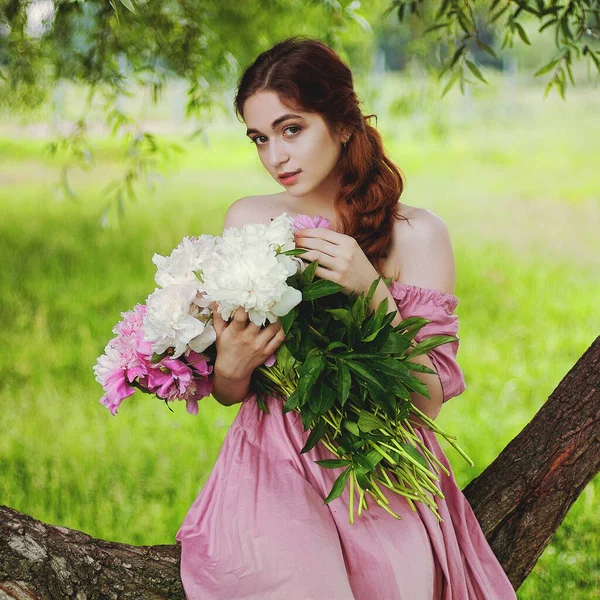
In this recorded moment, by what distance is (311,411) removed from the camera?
6.74 feet

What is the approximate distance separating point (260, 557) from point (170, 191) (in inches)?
415

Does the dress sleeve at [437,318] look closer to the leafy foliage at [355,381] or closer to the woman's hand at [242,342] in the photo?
the leafy foliage at [355,381]

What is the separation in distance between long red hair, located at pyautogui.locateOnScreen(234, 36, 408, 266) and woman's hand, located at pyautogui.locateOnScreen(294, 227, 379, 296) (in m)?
0.40

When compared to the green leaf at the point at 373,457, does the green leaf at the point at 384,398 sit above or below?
above

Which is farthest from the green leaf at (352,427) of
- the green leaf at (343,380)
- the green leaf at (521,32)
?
the green leaf at (521,32)

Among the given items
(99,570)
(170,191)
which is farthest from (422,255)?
(170,191)

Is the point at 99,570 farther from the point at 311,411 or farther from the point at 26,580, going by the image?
the point at 311,411

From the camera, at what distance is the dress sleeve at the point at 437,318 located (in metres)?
2.37

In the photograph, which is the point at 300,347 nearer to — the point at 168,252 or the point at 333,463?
the point at 333,463

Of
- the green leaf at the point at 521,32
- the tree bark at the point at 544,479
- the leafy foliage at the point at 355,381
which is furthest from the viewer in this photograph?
the green leaf at the point at 521,32

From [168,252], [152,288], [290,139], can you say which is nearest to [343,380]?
[290,139]

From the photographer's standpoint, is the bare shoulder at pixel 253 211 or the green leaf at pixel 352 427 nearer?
the green leaf at pixel 352 427

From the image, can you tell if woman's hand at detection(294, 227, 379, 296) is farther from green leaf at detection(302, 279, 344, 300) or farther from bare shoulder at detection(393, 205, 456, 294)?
bare shoulder at detection(393, 205, 456, 294)

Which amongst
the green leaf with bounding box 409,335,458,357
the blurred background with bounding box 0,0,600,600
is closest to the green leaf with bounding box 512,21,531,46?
the blurred background with bounding box 0,0,600,600
